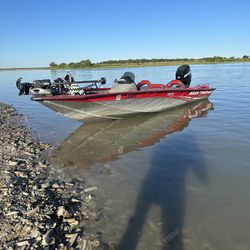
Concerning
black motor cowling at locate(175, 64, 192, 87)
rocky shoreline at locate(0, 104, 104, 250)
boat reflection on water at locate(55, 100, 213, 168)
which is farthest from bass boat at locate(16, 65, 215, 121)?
rocky shoreline at locate(0, 104, 104, 250)

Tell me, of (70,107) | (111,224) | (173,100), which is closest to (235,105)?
(173,100)

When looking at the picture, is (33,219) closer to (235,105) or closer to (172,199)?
(172,199)

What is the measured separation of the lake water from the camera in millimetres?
3752

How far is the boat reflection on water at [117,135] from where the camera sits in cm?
715

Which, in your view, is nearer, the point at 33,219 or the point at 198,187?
the point at 33,219

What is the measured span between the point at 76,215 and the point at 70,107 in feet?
19.1

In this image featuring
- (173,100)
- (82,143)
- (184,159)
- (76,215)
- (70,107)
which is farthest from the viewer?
(173,100)

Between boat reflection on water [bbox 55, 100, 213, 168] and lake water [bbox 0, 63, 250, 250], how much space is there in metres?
0.03

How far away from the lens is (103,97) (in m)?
9.74

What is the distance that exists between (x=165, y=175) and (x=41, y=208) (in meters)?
2.58

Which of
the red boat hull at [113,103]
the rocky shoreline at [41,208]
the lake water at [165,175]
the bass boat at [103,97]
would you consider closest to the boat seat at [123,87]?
the bass boat at [103,97]

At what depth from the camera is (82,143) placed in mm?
8453

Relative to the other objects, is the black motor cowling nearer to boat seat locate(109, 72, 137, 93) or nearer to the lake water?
the lake water

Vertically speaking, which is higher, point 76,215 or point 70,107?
point 70,107
